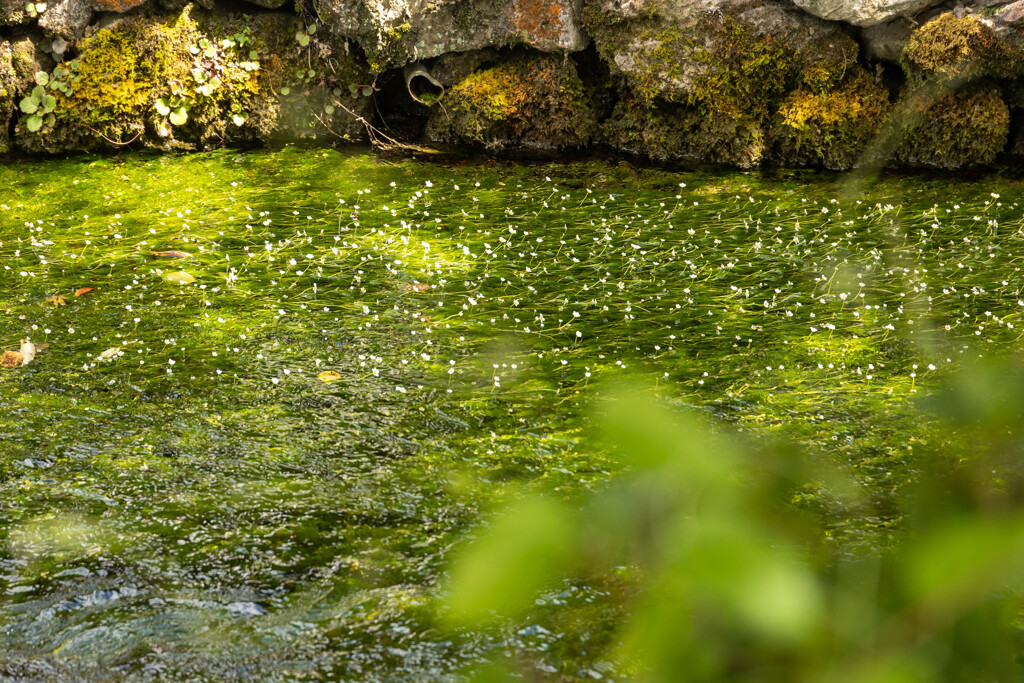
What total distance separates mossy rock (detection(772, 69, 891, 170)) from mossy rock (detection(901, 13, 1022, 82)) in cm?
42

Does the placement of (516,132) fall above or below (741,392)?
above

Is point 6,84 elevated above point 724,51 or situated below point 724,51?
below

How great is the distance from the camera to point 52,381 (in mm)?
4434

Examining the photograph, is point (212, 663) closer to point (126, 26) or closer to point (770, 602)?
point (770, 602)

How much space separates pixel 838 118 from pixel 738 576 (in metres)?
7.07

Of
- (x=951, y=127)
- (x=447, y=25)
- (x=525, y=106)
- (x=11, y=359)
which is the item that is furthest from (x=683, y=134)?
(x=11, y=359)

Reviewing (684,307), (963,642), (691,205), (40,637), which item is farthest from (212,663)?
(691,205)

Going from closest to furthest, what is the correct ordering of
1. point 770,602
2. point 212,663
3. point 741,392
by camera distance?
point 770,602
point 212,663
point 741,392

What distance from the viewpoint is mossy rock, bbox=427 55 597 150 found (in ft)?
24.8

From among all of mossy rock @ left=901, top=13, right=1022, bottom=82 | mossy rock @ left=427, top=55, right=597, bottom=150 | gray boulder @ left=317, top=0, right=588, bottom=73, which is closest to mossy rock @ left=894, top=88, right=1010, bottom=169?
mossy rock @ left=901, top=13, right=1022, bottom=82

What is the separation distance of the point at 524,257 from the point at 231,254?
6.34 ft

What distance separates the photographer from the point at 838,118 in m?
7.02

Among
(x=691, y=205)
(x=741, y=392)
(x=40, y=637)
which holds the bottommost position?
(x=40, y=637)

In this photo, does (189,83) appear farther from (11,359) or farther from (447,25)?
(11,359)
